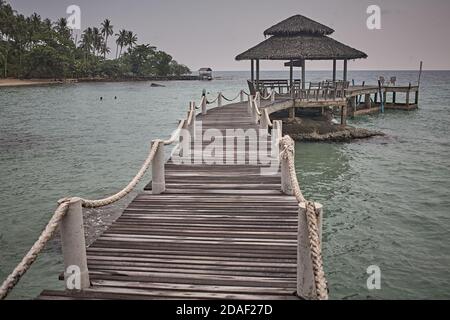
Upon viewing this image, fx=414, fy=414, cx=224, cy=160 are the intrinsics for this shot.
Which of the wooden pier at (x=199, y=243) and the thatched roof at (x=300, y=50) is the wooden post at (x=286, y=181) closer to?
the wooden pier at (x=199, y=243)

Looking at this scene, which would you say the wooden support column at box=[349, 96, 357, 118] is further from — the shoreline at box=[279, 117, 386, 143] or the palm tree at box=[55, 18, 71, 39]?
the palm tree at box=[55, 18, 71, 39]

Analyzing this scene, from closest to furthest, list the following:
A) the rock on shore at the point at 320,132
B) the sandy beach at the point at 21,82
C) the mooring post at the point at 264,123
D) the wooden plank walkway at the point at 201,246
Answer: the wooden plank walkway at the point at 201,246 < the mooring post at the point at 264,123 < the rock on shore at the point at 320,132 < the sandy beach at the point at 21,82

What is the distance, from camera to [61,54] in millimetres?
88188

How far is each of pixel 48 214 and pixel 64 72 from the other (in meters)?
86.8

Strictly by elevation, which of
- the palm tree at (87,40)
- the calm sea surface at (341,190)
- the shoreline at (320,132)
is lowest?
the calm sea surface at (341,190)

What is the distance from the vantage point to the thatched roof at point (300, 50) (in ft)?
83.1

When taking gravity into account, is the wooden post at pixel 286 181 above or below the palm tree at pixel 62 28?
below

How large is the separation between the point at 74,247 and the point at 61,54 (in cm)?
9336

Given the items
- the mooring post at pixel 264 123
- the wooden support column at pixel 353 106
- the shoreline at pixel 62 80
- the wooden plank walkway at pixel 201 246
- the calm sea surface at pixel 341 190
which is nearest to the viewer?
the wooden plank walkway at pixel 201 246

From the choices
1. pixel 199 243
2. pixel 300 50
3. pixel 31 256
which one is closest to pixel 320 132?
pixel 300 50

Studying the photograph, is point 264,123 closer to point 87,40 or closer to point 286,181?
point 286,181

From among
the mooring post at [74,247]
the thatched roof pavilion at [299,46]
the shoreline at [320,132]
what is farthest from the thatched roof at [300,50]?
the mooring post at [74,247]

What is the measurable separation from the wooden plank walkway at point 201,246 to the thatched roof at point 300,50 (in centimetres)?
1853
